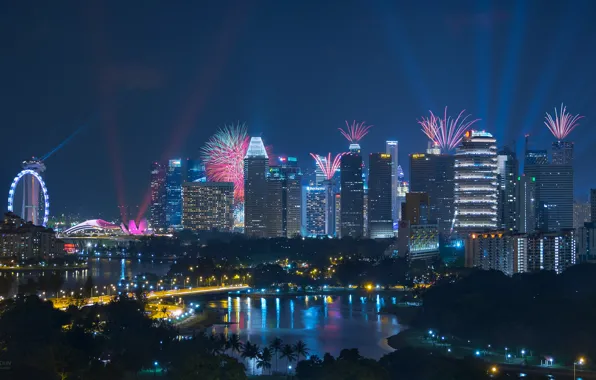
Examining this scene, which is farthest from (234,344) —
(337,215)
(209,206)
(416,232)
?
(209,206)

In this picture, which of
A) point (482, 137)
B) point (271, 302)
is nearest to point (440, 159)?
point (482, 137)

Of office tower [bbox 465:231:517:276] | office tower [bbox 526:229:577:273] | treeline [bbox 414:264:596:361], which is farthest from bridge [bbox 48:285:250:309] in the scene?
office tower [bbox 526:229:577:273]

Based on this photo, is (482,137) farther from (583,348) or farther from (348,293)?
(583,348)

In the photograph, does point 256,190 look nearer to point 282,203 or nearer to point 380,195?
point 282,203

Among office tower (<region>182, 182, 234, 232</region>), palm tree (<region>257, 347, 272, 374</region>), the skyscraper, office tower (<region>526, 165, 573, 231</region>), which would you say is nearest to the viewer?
palm tree (<region>257, 347, 272, 374</region>)

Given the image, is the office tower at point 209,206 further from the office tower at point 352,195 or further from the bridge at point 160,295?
the bridge at point 160,295

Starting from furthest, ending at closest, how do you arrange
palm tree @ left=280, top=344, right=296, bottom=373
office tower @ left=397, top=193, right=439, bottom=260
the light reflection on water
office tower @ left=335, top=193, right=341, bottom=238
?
office tower @ left=335, top=193, right=341, bottom=238 < office tower @ left=397, top=193, right=439, bottom=260 < the light reflection on water < palm tree @ left=280, top=344, right=296, bottom=373

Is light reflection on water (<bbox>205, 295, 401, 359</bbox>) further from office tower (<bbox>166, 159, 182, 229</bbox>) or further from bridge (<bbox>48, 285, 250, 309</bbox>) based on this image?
office tower (<bbox>166, 159, 182, 229</bbox>)

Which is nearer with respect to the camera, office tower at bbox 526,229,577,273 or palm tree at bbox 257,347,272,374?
palm tree at bbox 257,347,272,374
